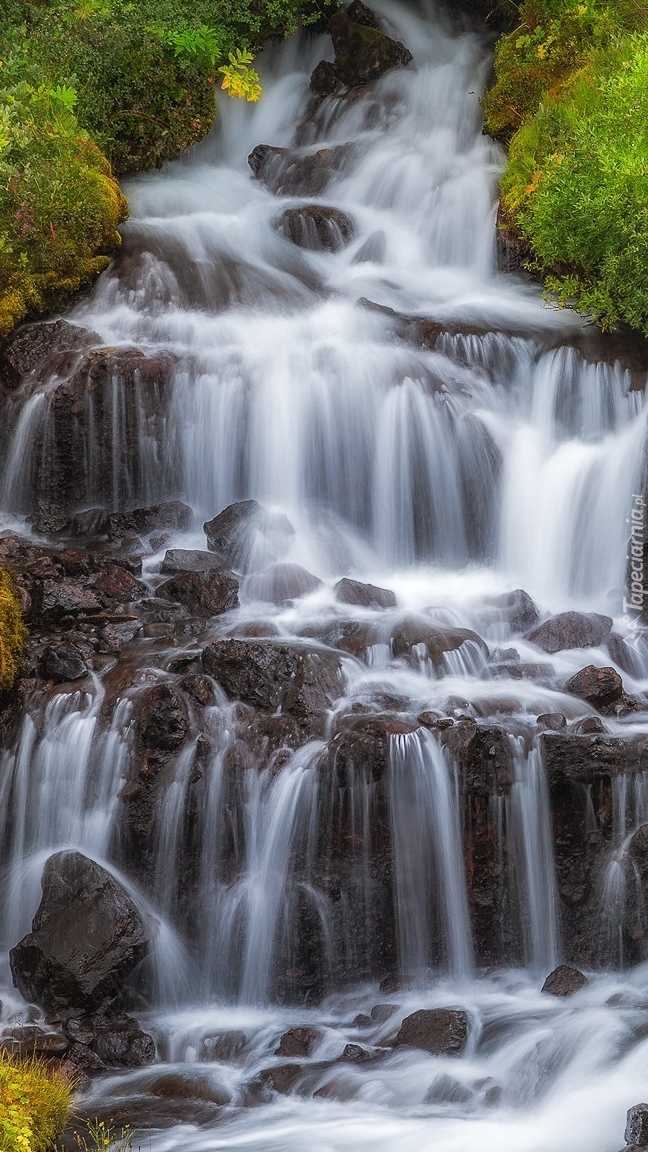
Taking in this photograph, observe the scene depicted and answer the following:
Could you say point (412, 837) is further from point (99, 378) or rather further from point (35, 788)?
point (99, 378)

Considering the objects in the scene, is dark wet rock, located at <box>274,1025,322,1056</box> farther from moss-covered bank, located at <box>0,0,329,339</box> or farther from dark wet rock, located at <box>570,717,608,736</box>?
moss-covered bank, located at <box>0,0,329,339</box>

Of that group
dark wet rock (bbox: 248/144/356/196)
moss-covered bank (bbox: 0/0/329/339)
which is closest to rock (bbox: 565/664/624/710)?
moss-covered bank (bbox: 0/0/329/339)

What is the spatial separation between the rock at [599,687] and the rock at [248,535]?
303 centimetres

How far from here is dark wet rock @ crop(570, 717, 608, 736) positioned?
789 cm

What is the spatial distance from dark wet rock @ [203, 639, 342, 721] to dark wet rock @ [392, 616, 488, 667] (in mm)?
757

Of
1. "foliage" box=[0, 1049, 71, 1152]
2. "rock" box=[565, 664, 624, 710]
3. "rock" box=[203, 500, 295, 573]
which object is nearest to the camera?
"foliage" box=[0, 1049, 71, 1152]

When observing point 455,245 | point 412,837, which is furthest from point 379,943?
point 455,245

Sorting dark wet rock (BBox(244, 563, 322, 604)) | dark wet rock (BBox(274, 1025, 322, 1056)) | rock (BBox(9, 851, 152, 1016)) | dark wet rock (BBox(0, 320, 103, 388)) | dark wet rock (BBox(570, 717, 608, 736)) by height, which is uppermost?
dark wet rock (BBox(0, 320, 103, 388))

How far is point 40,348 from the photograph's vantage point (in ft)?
37.2

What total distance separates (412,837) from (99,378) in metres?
5.38

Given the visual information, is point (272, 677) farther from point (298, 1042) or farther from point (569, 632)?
point (569, 632)

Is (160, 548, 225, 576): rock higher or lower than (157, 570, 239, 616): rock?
higher

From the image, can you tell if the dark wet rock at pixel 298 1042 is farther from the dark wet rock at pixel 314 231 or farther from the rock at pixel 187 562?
the dark wet rock at pixel 314 231

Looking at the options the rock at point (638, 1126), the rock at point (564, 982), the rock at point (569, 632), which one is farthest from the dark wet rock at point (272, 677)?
the rock at point (638, 1126)
